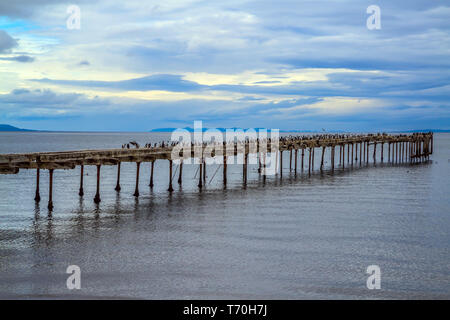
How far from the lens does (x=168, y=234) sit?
30500mm

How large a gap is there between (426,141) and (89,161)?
277 ft

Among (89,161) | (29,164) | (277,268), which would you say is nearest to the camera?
(277,268)

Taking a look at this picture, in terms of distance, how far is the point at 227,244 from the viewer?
27.9 m

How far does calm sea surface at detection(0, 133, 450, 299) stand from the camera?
20.8 meters

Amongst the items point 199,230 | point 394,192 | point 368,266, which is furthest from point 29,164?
point 394,192

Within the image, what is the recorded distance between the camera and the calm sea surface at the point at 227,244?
20781 millimetres

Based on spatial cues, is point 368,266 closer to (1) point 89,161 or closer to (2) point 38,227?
(2) point 38,227

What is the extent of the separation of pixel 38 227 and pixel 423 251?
21.5 meters

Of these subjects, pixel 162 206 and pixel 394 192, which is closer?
pixel 162 206
